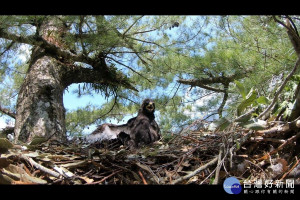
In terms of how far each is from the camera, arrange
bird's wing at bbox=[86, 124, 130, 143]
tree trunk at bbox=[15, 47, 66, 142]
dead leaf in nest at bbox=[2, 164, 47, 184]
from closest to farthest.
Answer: dead leaf in nest at bbox=[2, 164, 47, 184]
tree trunk at bbox=[15, 47, 66, 142]
bird's wing at bbox=[86, 124, 130, 143]

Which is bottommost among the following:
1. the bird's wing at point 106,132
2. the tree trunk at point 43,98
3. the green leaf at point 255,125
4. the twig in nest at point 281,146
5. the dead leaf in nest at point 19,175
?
the dead leaf in nest at point 19,175

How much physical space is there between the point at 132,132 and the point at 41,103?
140 cm

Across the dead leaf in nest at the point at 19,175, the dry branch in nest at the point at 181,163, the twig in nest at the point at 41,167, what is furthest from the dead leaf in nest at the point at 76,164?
the dead leaf in nest at the point at 19,175

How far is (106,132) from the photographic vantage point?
207 inches

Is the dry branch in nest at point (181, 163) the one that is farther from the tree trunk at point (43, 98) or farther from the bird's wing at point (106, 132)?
the bird's wing at point (106, 132)

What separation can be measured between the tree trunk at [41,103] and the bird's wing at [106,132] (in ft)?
1.37

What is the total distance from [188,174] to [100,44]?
304 cm

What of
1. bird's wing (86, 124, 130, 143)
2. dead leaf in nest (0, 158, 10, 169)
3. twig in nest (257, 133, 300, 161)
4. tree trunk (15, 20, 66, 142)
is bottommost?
dead leaf in nest (0, 158, 10, 169)

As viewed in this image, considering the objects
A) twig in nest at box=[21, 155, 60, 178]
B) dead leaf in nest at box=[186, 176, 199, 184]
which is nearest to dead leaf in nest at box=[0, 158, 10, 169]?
twig in nest at box=[21, 155, 60, 178]

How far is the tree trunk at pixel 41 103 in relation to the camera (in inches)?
193

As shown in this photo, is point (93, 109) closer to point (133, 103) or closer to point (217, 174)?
point (133, 103)

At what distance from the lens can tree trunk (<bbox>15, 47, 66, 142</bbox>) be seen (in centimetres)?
489

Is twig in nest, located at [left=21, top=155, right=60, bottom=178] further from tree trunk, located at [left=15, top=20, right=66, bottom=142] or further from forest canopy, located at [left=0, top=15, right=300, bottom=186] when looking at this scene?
tree trunk, located at [left=15, top=20, right=66, bottom=142]

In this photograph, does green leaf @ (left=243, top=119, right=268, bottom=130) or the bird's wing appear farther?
the bird's wing
